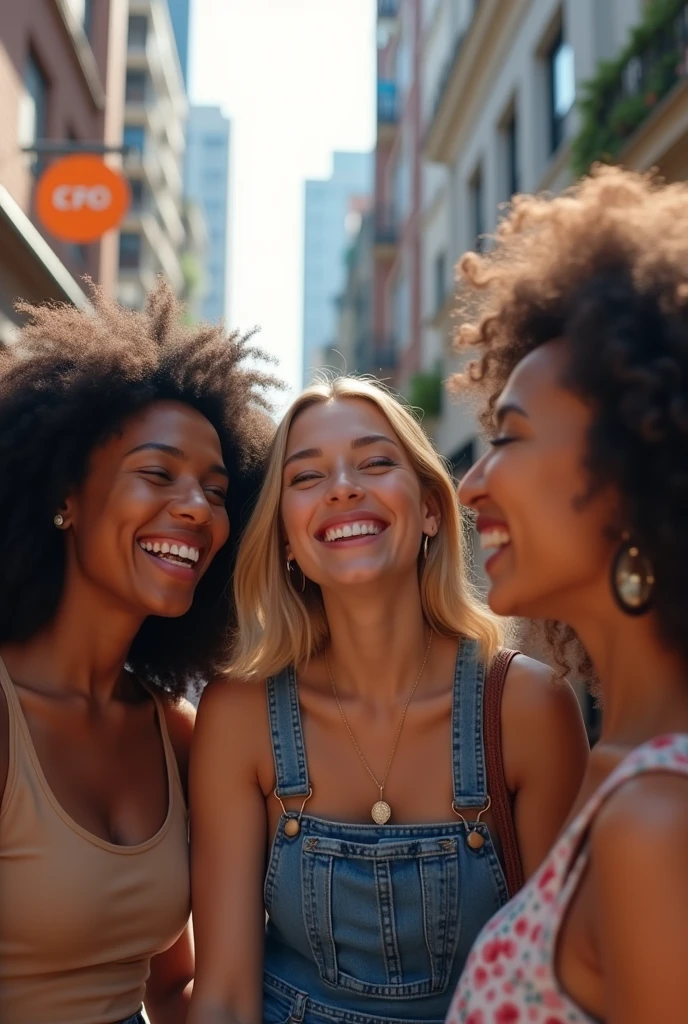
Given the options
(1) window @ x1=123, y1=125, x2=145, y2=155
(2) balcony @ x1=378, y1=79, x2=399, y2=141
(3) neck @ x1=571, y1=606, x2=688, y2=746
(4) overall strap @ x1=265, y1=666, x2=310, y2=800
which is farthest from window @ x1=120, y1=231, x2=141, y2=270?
(3) neck @ x1=571, y1=606, x2=688, y2=746

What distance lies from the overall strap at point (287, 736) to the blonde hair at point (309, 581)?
92mm

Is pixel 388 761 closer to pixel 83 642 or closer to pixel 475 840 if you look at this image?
pixel 475 840

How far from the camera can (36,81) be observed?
13320mm

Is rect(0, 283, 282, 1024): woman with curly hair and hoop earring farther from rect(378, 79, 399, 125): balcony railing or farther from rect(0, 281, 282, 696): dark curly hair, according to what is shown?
rect(378, 79, 399, 125): balcony railing

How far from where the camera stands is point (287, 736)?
2930mm

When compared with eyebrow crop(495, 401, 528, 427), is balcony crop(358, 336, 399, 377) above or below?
above

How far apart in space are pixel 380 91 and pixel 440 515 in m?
30.0

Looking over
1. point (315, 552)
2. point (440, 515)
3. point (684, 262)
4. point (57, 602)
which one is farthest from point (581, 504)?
point (57, 602)

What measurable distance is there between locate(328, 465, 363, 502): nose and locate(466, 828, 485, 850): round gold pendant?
97cm

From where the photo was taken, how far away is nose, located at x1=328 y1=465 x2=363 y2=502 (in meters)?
3.03

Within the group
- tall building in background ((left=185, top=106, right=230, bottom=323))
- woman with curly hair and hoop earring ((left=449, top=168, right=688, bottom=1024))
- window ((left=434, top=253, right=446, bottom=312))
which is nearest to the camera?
woman with curly hair and hoop earring ((left=449, top=168, right=688, bottom=1024))

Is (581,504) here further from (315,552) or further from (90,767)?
(90,767)

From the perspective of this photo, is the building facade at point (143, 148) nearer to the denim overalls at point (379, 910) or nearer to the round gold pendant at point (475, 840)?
the denim overalls at point (379, 910)

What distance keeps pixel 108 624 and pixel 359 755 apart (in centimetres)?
89
